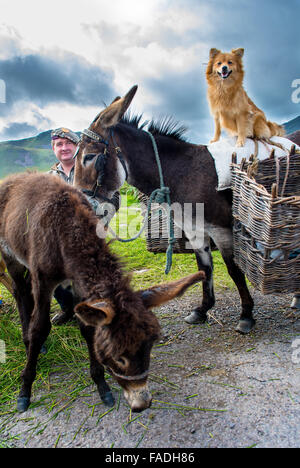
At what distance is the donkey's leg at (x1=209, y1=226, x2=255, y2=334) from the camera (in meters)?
3.80

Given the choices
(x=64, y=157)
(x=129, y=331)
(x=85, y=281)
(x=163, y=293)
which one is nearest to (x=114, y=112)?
(x=64, y=157)

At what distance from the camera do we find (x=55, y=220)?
2.57 m

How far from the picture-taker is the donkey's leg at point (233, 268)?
380cm

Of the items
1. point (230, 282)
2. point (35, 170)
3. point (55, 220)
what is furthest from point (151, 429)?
point (230, 282)

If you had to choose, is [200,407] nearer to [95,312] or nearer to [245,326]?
[245,326]

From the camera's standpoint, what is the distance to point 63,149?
4.67m

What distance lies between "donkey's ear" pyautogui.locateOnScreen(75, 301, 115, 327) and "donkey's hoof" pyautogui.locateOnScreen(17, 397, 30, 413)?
1475 millimetres

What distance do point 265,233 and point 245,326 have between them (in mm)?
1624

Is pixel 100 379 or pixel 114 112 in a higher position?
pixel 114 112

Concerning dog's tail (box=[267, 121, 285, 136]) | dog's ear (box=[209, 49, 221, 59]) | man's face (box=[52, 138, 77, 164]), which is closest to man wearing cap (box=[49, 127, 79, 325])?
man's face (box=[52, 138, 77, 164])

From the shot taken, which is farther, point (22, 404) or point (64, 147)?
point (64, 147)

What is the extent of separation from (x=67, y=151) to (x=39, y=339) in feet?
9.64

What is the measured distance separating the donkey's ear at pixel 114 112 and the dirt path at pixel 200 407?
269cm

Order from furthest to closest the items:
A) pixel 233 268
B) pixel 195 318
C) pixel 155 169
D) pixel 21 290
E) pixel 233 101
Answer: pixel 233 101 < pixel 195 318 < pixel 233 268 < pixel 155 169 < pixel 21 290
